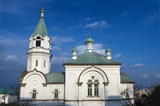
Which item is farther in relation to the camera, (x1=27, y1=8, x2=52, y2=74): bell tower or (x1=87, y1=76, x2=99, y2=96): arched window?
(x1=27, y1=8, x2=52, y2=74): bell tower

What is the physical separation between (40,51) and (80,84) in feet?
Result: 27.7

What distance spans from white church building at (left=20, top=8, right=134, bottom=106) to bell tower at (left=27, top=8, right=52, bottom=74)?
215mm

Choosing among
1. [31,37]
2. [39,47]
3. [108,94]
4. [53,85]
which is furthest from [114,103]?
[31,37]

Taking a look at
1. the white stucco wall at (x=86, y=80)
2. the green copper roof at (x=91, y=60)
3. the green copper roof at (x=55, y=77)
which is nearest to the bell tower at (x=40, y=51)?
the green copper roof at (x=55, y=77)

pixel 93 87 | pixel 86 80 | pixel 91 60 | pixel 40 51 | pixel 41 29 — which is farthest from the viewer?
pixel 41 29

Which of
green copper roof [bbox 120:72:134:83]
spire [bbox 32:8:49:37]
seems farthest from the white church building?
spire [bbox 32:8:49:37]

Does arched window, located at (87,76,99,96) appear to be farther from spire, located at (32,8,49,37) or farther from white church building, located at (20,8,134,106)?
spire, located at (32,8,49,37)

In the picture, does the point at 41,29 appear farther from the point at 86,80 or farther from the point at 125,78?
the point at 125,78

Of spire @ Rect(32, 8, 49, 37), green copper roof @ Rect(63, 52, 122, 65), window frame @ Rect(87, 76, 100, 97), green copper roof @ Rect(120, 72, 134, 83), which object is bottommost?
window frame @ Rect(87, 76, 100, 97)

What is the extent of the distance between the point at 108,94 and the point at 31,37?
14959 millimetres

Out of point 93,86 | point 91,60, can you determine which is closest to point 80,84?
point 93,86

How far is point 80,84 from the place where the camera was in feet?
70.0

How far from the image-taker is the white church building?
21.2 meters

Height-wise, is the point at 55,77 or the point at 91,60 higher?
the point at 91,60
